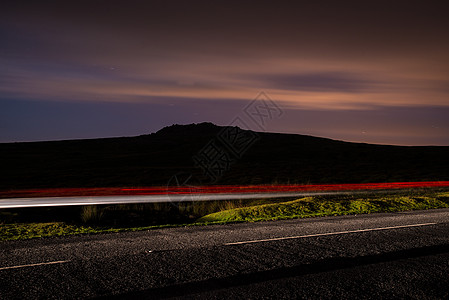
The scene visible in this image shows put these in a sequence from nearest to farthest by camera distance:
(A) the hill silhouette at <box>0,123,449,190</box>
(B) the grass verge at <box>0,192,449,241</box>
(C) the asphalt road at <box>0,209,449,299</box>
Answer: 1. (C) the asphalt road at <box>0,209,449,299</box>
2. (B) the grass verge at <box>0,192,449,241</box>
3. (A) the hill silhouette at <box>0,123,449,190</box>

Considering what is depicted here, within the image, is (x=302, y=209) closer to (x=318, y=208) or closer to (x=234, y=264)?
(x=318, y=208)

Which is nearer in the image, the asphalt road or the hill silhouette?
the asphalt road

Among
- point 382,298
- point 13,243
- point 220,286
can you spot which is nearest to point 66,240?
point 13,243

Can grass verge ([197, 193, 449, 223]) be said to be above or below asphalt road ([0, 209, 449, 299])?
below

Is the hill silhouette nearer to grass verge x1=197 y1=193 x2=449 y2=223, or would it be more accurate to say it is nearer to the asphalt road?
grass verge x1=197 y1=193 x2=449 y2=223

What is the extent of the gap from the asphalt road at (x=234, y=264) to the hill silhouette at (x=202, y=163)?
23403 millimetres

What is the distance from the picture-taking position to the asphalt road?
5168 millimetres

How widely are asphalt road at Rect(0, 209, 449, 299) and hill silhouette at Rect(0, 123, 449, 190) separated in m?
23.4

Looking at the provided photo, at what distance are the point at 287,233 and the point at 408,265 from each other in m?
3.10

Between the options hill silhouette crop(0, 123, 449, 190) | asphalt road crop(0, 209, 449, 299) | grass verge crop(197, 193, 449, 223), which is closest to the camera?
asphalt road crop(0, 209, 449, 299)

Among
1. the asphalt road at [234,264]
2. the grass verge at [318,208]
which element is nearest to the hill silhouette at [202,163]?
the grass verge at [318,208]

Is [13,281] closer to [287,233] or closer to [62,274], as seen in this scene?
[62,274]

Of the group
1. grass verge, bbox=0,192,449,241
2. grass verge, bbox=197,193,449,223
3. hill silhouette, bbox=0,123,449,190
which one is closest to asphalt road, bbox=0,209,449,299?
grass verge, bbox=0,192,449,241

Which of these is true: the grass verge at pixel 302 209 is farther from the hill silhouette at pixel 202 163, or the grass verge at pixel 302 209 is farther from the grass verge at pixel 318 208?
the hill silhouette at pixel 202 163
